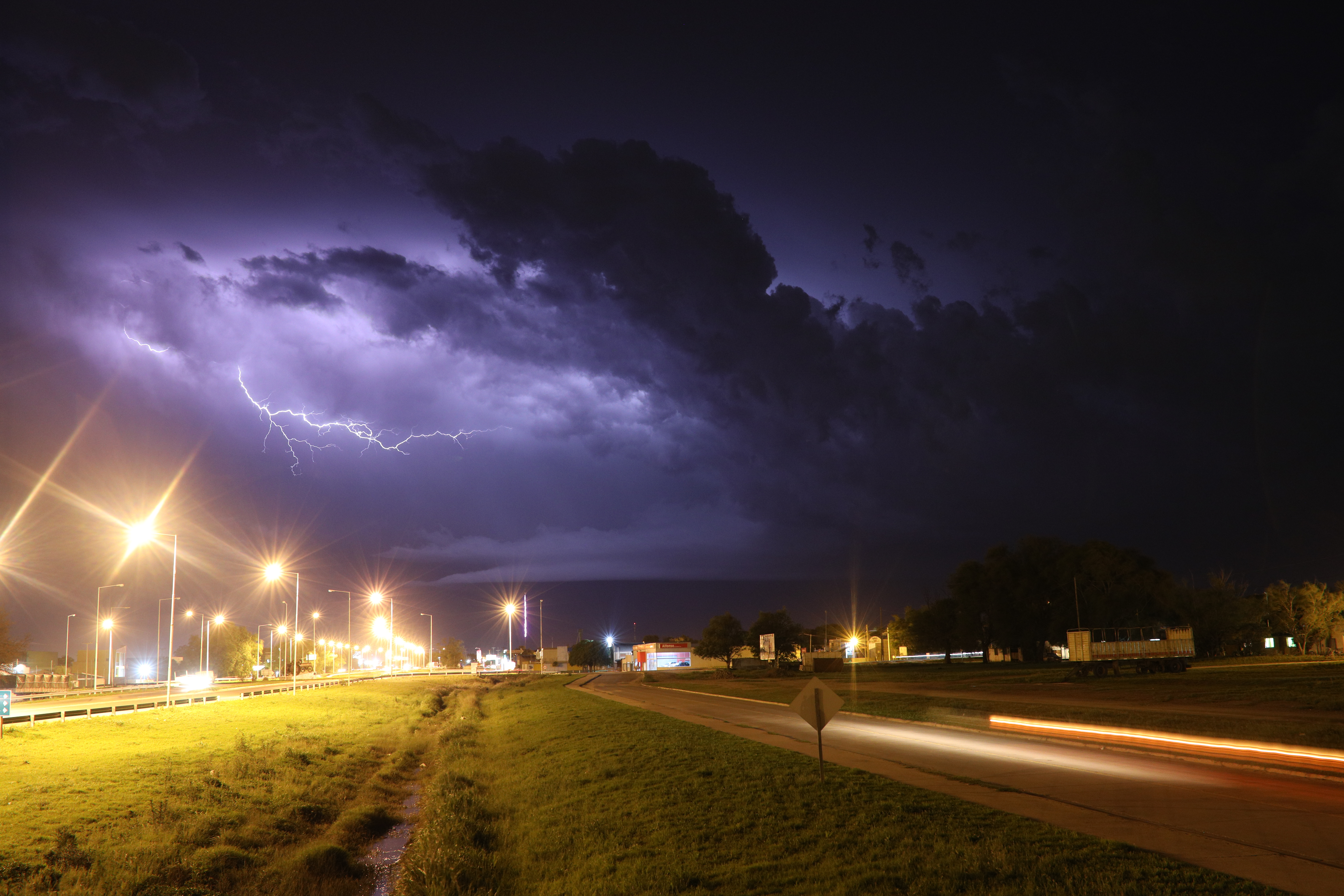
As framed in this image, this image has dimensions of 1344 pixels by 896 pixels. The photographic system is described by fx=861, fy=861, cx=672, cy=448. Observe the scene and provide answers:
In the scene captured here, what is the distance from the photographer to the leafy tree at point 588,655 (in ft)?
597

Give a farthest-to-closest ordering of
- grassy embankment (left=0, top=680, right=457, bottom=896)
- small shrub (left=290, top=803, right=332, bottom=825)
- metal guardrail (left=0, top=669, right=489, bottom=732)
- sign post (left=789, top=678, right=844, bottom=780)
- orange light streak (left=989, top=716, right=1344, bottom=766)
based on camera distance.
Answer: metal guardrail (left=0, top=669, right=489, bottom=732) < small shrub (left=290, top=803, right=332, bottom=825) < orange light streak (left=989, top=716, right=1344, bottom=766) < grassy embankment (left=0, top=680, right=457, bottom=896) < sign post (left=789, top=678, right=844, bottom=780)

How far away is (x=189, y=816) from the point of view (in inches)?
761

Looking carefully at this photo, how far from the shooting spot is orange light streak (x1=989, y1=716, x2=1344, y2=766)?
59.7ft

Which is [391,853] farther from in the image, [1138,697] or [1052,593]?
[1052,593]

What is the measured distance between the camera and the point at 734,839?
13.3 m

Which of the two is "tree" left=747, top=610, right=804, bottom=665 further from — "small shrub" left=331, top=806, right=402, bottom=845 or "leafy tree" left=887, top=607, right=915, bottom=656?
"small shrub" left=331, top=806, right=402, bottom=845

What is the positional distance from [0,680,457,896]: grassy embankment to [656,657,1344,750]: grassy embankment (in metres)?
19.4

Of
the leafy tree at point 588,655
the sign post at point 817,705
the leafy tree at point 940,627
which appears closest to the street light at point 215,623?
the leafy tree at point 588,655

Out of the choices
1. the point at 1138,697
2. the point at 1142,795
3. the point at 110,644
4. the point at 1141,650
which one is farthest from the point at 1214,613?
the point at 110,644

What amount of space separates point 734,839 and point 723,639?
124969 mm

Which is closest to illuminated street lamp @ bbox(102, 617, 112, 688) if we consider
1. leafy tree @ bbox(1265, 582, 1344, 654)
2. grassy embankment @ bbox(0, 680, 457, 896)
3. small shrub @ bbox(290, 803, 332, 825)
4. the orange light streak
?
grassy embankment @ bbox(0, 680, 457, 896)

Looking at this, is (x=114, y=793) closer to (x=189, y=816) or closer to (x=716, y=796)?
(x=189, y=816)

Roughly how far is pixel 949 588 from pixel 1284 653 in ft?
130

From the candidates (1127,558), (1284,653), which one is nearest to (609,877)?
(1127,558)
